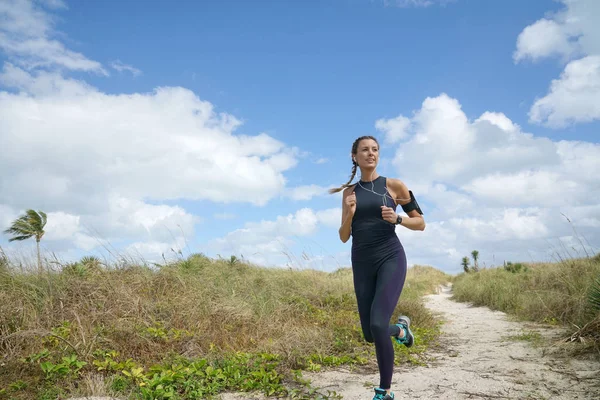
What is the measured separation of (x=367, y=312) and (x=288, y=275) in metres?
7.63

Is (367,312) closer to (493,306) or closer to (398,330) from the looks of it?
(398,330)

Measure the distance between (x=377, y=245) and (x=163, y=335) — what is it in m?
3.69

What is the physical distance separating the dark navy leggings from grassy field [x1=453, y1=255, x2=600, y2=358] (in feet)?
13.1

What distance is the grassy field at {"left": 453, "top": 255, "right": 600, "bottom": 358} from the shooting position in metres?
6.50

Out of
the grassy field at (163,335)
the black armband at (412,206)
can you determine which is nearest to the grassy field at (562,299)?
the grassy field at (163,335)

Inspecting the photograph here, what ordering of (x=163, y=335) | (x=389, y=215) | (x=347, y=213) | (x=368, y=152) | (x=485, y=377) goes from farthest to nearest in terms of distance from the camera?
(x=163, y=335) < (x=485, y=377) < (x=368, y=152) < (x=347, y=213) < (x=389, y=215)

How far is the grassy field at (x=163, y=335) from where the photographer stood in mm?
4754

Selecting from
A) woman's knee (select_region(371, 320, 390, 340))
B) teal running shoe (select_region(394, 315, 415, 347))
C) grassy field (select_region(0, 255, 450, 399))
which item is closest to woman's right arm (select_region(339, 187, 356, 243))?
woman's knee (select_region(371, 320, 390, 340))

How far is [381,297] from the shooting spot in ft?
12.7

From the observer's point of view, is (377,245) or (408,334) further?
(408,334)

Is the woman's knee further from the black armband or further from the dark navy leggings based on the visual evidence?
the black armband

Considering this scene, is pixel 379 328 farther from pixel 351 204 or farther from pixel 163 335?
pixel 163 335

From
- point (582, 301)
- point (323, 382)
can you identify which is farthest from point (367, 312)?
point (582, 301)

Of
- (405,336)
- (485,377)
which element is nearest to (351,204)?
(405,336)
